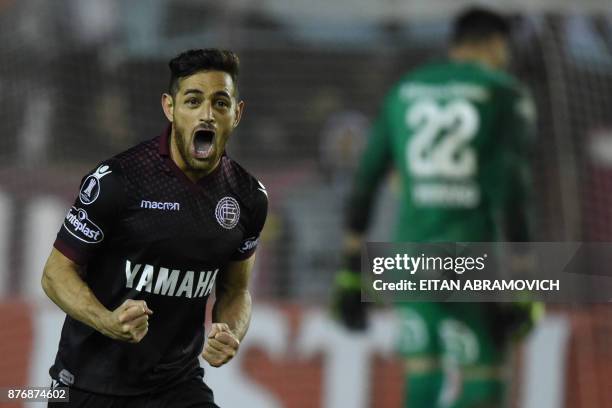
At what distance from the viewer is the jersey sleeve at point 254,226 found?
403cm

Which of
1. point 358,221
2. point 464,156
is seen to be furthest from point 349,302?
point 464,156

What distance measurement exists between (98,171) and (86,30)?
21.8 ft

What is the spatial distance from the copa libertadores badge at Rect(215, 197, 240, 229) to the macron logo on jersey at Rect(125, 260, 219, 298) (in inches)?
6.4

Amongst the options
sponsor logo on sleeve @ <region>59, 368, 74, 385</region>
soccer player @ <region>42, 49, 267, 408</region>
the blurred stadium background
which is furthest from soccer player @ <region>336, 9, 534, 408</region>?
sponsor logo on sleeve @ <region>59, 368, 74, 385</region>

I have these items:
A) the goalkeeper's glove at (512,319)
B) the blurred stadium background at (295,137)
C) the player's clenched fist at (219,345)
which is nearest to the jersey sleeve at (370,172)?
the blurred stadium background at (295,137)

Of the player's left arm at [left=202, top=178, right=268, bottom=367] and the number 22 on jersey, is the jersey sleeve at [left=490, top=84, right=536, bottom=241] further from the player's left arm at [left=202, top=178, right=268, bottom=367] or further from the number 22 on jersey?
the player's left arm at [left=202, top=178, right=268, bottom=367]

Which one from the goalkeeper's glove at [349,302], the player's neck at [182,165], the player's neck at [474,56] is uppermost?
the player's neck at [474,56]

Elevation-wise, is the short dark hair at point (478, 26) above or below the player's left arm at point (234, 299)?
above

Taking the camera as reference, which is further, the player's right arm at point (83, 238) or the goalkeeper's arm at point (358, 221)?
the goalkeeper's arm at point (358, 221)

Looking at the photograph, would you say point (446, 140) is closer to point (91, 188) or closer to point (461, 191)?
point (461, 191)

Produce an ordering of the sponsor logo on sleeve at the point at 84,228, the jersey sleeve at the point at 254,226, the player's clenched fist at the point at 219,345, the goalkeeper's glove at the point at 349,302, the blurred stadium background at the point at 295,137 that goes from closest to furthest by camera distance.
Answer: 1. the player's clenched fist at the point at 219,345
2. the sponsor logo on sleeve at the point at 84,228
3. the jersey sleeve at the point at 254,226
4. the goalkeeper's glove at the point at 349,302
5. the blurred stadium background at the point at 295,137

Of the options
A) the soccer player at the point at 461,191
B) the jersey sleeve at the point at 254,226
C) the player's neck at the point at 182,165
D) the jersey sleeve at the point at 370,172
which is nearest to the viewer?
the player's neck at the point at 182,165

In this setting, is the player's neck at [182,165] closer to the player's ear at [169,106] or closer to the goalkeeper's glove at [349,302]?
the player's ear at [169,106]

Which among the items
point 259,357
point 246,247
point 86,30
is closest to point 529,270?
point 259,357
